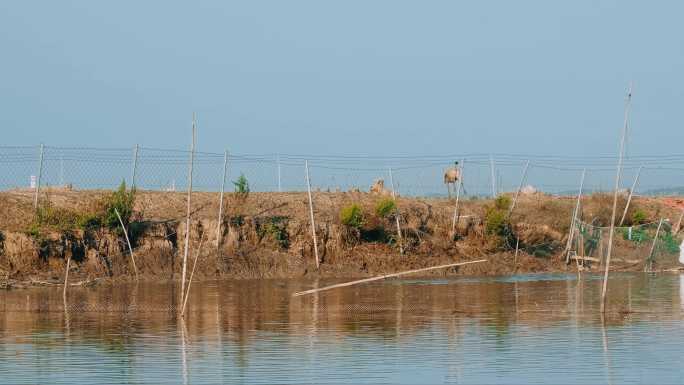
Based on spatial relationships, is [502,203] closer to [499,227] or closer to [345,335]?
[499,227]

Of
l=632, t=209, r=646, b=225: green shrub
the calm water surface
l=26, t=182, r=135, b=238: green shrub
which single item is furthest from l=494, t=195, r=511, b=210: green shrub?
l=26, t=182, r=135, b=238: green shrub

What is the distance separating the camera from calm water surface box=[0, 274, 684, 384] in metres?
17.2

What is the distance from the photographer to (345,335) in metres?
21.9

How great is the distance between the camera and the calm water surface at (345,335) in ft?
56.4

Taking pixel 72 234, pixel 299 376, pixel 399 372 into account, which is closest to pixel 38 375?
pixel 299 376

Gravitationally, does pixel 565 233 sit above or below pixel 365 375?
above

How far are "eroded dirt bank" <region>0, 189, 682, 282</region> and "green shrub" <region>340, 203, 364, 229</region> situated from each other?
56 millimetres

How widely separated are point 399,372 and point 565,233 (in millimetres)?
27941

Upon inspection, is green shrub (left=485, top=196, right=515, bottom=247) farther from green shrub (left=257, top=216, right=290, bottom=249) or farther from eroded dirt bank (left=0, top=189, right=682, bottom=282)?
green shrub (left=257, top=216, right=290, bottom=249)

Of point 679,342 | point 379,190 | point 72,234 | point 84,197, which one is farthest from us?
point 379,190

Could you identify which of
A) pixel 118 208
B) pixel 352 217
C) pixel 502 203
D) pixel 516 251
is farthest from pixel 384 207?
pixel 118 208

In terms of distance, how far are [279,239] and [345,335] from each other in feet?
55.3

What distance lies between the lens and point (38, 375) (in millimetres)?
17016

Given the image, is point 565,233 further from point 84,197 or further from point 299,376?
point 299,376
